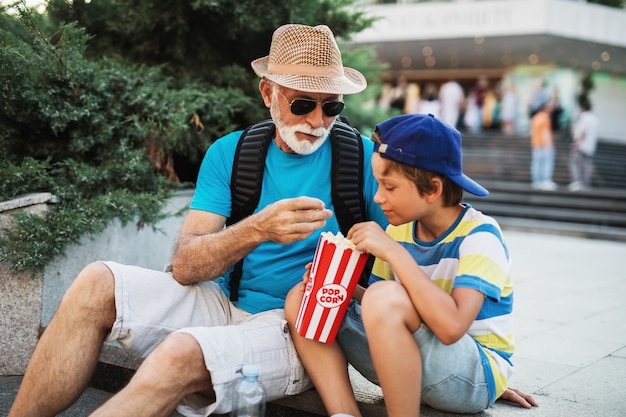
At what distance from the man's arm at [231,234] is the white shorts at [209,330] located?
10 cm

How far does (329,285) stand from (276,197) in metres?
0.69

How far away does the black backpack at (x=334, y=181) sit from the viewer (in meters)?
3.06

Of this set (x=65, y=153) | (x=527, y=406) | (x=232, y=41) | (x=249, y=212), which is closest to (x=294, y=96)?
(x=249, y=212)

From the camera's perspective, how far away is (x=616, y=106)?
1216 inches

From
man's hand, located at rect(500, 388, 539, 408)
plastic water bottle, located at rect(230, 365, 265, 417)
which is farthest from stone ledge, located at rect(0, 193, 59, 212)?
man's hand, located at rect(500, 388, 539, 408)

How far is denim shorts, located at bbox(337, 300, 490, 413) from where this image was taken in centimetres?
252

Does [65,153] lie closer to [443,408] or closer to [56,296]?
[56,296]

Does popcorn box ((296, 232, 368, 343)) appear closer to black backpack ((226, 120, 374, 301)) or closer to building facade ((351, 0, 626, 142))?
black backpack ((226, 120, 374, 301))

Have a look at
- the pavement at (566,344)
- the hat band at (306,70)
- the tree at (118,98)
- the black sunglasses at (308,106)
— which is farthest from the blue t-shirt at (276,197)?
the tree at (118,98)

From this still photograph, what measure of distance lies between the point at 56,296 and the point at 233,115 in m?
1.75

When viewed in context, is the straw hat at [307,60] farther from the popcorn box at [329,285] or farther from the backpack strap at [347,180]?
the popcorn box at [329,285]

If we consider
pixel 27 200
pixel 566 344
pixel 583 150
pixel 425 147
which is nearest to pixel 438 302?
pixel 425 147

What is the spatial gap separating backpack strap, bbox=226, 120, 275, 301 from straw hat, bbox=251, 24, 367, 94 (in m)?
0.29

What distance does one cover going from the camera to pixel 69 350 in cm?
274
